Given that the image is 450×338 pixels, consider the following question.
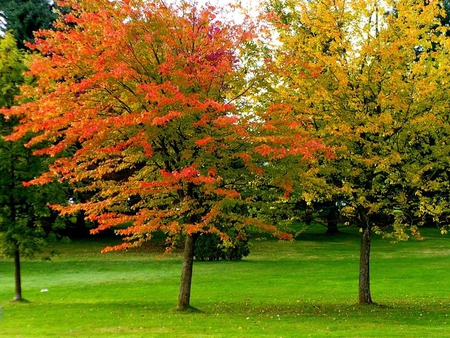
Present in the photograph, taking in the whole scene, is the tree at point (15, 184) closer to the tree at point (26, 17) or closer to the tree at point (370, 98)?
the tree at point (370, 98)

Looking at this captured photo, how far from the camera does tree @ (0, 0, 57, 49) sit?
3872 cm

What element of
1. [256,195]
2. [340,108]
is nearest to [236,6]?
[340,108]

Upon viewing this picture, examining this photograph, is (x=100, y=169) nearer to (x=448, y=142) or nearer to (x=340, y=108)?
(x=340, y=108)

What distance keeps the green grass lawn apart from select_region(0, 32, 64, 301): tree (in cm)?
204

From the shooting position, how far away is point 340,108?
15.9 meters

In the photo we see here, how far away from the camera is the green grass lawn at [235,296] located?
13.2 metres

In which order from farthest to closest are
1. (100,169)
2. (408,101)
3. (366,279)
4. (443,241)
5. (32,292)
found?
(443,241), (32,292), (366,279), (408,101), (100,169)

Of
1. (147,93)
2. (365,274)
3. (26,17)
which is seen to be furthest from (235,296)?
(26,17)

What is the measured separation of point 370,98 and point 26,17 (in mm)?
30653

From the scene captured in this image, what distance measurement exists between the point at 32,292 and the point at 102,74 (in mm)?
11655

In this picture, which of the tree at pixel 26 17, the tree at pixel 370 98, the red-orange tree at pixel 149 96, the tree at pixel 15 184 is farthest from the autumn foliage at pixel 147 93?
the tree at pixel 26 17

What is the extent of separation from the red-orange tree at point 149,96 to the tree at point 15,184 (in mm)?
3869

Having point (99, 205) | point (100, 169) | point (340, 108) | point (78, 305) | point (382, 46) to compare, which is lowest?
point (78, 305)

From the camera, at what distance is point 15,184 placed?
18.3 metres
